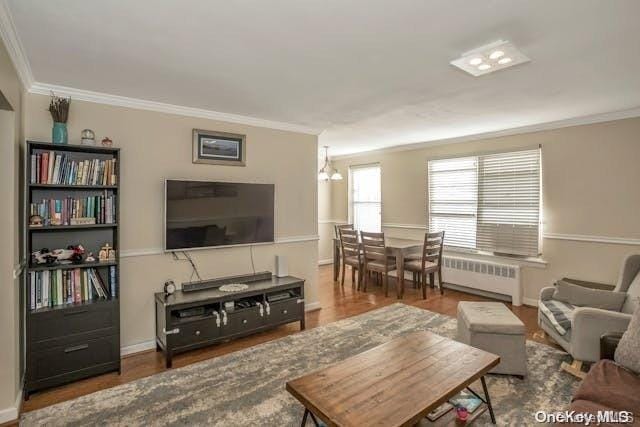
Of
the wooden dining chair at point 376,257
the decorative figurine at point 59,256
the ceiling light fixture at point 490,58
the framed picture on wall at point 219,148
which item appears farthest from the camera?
the wooden dining chair at point 376,257

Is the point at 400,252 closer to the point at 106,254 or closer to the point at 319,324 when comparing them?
the point at 319,324

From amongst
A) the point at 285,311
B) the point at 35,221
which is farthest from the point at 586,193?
the point at 35,221

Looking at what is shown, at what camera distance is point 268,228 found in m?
3.91

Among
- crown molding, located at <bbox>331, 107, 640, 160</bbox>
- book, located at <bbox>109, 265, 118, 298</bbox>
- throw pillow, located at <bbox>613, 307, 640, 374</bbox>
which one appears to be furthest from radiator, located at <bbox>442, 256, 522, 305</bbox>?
book, located at <bbox>109, 265, 118, 298</bbox>

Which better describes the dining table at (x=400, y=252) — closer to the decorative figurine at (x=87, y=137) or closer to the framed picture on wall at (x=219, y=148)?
the framed picture on wall at (x=219, y=148)

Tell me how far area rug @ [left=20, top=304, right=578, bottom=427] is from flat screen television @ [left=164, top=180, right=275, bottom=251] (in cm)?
111

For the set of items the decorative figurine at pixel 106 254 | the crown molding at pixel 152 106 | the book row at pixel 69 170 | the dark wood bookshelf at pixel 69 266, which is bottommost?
the dark wood bookshelf at pixel 69 266

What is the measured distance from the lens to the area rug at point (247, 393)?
2.17m

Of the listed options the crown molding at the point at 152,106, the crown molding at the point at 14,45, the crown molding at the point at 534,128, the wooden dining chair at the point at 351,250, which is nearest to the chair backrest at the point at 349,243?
the wooden dining chair at the point at 351,250

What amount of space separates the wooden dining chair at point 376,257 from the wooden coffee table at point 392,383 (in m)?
2.64

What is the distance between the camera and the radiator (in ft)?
14.9

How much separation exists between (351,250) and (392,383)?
369cm

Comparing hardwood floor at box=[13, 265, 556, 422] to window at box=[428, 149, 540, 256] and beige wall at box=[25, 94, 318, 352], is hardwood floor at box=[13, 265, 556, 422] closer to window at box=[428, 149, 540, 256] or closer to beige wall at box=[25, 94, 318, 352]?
beige wall at box=[25, 94, 318, 352]

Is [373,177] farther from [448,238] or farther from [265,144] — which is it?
[265,144]
